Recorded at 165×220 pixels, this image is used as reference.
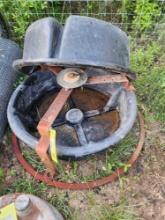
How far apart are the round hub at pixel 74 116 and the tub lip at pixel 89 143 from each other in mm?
311

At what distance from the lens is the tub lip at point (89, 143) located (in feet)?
6.11

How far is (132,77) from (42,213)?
2.75ft

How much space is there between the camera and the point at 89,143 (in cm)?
189

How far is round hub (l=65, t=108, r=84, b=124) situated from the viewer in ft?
7.15

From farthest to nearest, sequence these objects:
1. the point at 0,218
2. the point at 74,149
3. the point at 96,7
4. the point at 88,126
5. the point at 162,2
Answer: the point at 96,7, the point at 162,2, the point at 88,126, the point at 74,149, the point at 0,218

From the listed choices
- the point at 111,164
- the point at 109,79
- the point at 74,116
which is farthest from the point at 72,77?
the point at 111,164

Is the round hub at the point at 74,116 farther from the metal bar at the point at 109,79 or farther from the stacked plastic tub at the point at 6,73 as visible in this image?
the stacked plastic tub at the point at 6,73

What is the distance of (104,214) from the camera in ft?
6.28

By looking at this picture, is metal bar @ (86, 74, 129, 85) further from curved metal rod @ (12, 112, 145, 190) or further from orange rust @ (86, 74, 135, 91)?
curved metal rod @ (12, 112, 145, 190)

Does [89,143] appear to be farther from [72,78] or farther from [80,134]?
[72,78]

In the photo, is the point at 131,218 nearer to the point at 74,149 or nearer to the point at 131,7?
the point at 74,149

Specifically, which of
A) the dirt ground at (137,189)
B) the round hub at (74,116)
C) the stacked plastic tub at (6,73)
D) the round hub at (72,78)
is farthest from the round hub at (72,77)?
the dirt ground at (137,189)

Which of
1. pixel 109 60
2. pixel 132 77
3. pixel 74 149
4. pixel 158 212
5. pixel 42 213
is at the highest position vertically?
pixel 109 60

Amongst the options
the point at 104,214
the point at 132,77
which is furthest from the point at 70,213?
the point at 132,77
